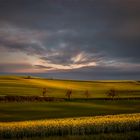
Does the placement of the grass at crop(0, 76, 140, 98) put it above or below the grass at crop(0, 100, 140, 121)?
above

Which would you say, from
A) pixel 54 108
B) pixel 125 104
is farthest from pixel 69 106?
pixel 125 104

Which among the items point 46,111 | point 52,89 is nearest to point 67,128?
point 46,111

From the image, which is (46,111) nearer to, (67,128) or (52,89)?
(67,128)

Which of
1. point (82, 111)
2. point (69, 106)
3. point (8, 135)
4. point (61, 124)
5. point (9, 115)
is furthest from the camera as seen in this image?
point (69, 106)

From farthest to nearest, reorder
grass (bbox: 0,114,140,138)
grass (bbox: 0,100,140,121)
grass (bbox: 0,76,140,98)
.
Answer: grass (bbox: 0,76,140,98) < grass (bbox: 0,100,140,121) < grass (bbox: 0,114,140,138)

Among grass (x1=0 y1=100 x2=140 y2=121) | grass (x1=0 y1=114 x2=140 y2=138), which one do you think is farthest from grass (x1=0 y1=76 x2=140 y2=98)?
grass (x1=0 y1=114 x2=140 y2=138)

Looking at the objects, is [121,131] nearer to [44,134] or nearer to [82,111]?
[44,134]

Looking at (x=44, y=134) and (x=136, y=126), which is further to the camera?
(x=136, y=126)

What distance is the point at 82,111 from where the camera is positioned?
57.8m

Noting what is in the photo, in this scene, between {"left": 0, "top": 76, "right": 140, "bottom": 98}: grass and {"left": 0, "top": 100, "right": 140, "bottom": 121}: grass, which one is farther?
{"left": 0, "top": 76, "right": 140, "bottom": 98}: grass

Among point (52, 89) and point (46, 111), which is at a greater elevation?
point (52, 89)

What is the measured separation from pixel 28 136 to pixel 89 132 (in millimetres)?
4775

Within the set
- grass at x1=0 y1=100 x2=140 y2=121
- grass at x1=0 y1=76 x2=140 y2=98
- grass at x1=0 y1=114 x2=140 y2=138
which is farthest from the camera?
grass at x1=0 y1=76 x2=140 y2=98

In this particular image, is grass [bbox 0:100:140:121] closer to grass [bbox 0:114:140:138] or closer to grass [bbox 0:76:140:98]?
grass [bbox 0:114:140:138]
